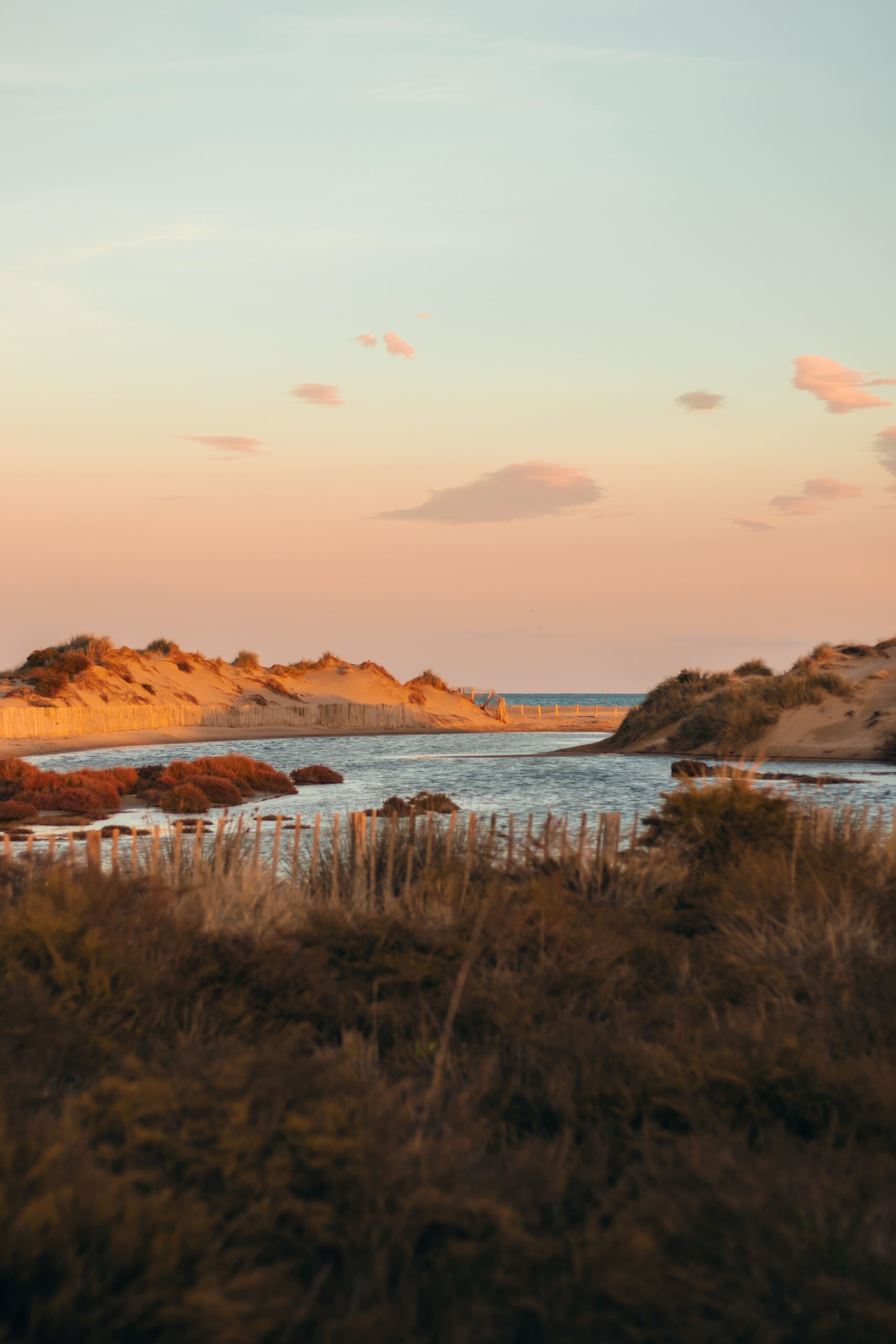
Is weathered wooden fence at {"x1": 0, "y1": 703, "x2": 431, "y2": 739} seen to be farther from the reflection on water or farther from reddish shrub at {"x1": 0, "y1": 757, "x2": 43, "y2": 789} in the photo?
reddish shrub at {"x1": 0, "y1": 757, "x2": 43, "y2": 789}

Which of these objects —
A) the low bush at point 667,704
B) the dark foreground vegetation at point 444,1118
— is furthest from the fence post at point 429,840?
the low bush at point 667,704

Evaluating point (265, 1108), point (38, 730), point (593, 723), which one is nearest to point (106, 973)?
point (265, 1108)

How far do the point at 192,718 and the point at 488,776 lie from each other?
32.6m

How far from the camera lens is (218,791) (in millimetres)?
21844

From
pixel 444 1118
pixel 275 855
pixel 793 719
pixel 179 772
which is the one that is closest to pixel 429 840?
pixel 275 855

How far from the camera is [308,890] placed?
889cm

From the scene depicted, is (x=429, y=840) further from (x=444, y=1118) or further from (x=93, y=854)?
(x=444, y=1118)

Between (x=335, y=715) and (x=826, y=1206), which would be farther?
(x=335, y=715)

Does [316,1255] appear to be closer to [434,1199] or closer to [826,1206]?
[434,1199]

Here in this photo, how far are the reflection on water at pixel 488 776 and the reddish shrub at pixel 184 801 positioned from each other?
38 centimetres

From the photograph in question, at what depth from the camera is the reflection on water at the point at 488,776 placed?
→ 18.8m

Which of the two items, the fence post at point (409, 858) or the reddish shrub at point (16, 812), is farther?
the reddish shrub at point (16, 812)

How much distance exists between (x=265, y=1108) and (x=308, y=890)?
5087 mm

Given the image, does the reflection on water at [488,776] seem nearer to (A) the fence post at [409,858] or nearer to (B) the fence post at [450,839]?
(B) the fence post at [450,839]
